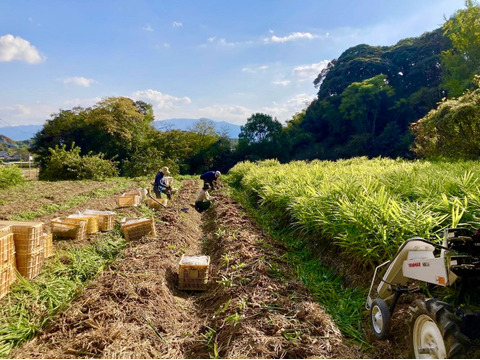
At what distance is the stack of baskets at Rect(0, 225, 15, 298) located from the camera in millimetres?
3211

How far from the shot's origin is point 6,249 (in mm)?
3328

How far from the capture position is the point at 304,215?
5.26 m

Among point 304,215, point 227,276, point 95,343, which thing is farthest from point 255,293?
point 304,215

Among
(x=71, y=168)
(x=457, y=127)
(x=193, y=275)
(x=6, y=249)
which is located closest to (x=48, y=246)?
(x=6, y=249)

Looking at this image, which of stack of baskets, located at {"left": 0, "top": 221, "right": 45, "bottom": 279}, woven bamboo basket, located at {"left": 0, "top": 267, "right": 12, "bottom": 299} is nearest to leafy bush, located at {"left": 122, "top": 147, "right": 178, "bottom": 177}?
stack of baskets, located at {"left": 0, "top": 221, "right": 45, "bottom": 279}

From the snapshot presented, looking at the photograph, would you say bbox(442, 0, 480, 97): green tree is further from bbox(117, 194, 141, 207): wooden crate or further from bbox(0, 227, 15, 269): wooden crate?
bbox(0, 227, 15, 269): wooden crate

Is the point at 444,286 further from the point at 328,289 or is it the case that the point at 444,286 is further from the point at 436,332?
the point at 328,289

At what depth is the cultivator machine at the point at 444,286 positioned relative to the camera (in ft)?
5.55

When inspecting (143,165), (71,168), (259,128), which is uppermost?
(259,128)

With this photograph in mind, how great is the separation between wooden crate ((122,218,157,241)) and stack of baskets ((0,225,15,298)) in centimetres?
210

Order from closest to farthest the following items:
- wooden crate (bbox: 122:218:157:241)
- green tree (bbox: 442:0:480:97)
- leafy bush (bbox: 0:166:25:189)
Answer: wooden crate (bbox: 122:218:157:241), leafy bush (bbox: 0:166:25:189), green tree (bbox: 442:0:480:97)

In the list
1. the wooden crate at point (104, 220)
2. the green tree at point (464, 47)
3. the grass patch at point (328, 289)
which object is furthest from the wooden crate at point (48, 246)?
the green tree at point (464, 47)

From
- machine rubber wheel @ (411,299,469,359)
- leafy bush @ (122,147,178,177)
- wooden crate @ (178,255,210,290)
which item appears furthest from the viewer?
leafy bush @ (122,147,178,177)

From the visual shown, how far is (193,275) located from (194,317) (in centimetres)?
70
